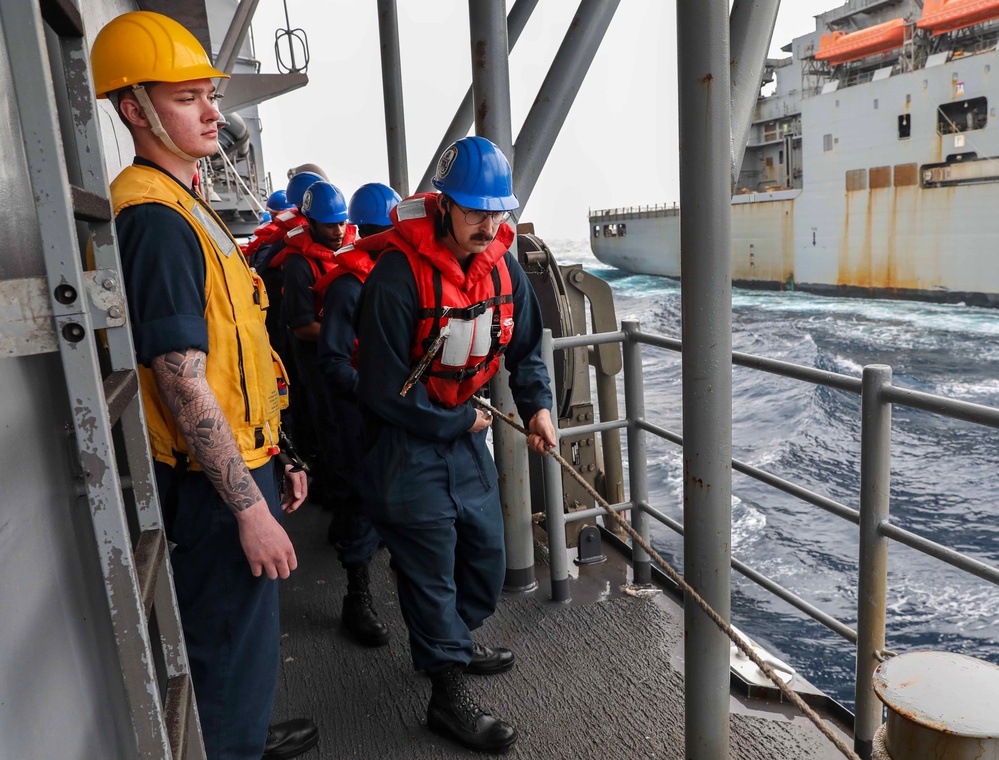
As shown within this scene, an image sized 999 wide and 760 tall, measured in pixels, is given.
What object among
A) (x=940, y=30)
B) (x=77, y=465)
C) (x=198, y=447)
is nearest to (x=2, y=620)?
(x=77, y=465)

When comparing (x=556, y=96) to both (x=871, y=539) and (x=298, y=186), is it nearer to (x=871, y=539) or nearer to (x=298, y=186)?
(x=871, y=539)

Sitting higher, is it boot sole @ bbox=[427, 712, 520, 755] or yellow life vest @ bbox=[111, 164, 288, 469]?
yellow life vest @ bbox=[111, 164, 288, 469]

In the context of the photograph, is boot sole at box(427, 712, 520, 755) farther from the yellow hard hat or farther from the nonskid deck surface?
the yellow hard hat

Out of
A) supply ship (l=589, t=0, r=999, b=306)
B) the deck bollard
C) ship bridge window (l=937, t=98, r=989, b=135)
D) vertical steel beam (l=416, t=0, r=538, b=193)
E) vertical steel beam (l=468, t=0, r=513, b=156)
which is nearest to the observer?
the deck bollard

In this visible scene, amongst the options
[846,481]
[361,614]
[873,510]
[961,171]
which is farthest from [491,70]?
[961,171]

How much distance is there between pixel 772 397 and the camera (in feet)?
59.0

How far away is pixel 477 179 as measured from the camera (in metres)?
A: 2.26

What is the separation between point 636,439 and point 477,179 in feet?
5.38

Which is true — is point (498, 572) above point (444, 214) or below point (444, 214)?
below

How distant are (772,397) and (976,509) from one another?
6260 mm

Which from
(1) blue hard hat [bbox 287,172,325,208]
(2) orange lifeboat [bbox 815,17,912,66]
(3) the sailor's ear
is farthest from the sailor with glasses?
(2) orange lifeboat [bbox 815,17,912,66]

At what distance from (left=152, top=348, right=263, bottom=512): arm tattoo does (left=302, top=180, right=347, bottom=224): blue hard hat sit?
2.29m

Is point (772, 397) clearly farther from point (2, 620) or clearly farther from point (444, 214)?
point (2, 620)

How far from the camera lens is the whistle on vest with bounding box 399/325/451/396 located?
2309 mm
